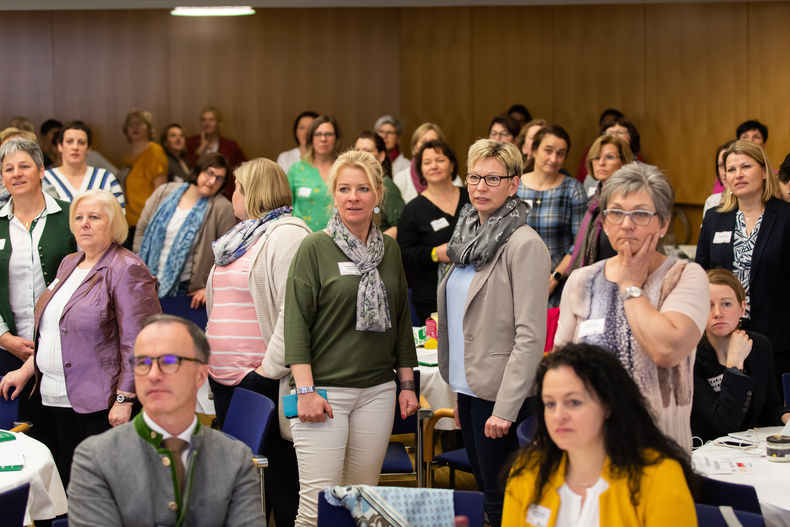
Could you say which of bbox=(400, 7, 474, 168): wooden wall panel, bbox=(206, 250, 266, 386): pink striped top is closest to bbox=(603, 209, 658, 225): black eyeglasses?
bbox=(206, 250, 266, 386): pink striped top

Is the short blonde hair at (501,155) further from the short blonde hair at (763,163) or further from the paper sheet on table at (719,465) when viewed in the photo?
the short blonde hair at (763,163)

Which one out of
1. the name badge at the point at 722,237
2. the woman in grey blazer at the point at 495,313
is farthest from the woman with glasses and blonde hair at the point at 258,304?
the name badge at the point at 722,237

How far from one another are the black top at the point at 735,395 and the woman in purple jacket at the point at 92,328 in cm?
220

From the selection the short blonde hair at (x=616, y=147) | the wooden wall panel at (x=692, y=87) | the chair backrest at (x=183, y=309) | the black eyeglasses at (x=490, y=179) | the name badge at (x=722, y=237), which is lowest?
the chair backrest at (x=183, y=309)

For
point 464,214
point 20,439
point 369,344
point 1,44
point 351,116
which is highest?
point 1,44

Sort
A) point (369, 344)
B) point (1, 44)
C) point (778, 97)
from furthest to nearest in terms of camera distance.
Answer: point (1, 44) < point (778, 97) < point (369, 344)

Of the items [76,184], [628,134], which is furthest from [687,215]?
[76,184]

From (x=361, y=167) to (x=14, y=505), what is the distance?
1575mm

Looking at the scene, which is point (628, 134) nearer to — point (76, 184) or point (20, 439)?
point (76, 184)

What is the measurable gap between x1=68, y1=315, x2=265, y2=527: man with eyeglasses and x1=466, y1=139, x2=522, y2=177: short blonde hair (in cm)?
133

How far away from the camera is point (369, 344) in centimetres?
340

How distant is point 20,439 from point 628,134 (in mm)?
4753

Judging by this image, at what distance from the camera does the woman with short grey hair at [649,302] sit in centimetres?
255

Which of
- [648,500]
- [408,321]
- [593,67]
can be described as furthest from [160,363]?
[593,67]
